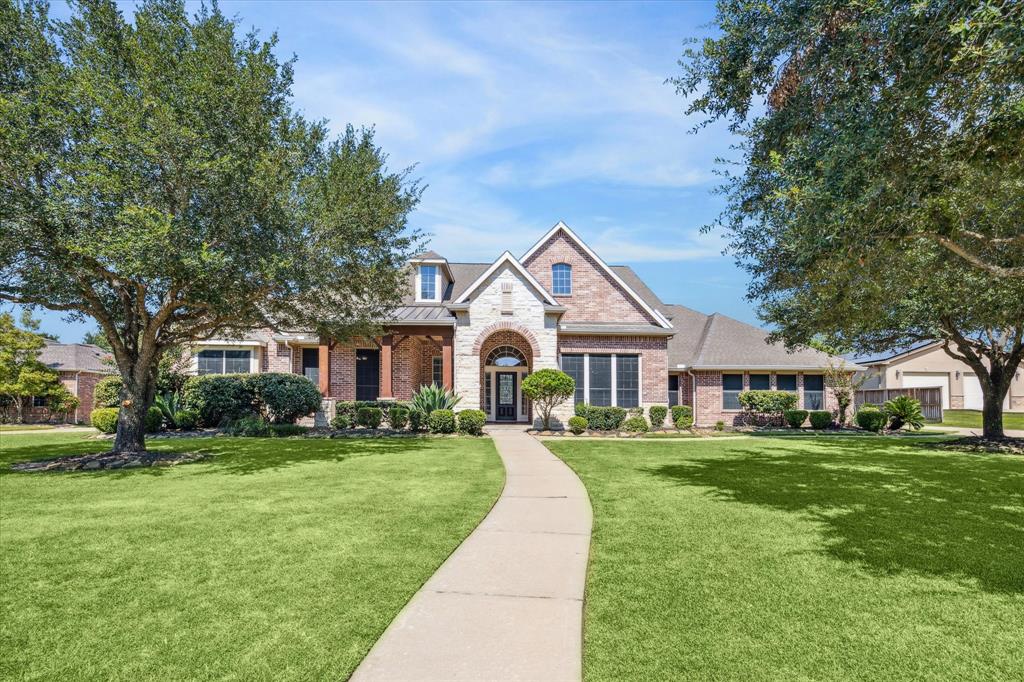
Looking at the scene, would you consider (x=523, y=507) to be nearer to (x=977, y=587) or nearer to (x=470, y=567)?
(x=470, y=567)

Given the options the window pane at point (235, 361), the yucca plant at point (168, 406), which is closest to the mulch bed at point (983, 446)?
the yucca plant at point (168, 406)

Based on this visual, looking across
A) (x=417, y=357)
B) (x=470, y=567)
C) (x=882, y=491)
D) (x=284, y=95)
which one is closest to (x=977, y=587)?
(x=470, y=567)

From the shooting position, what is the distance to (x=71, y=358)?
106 feet

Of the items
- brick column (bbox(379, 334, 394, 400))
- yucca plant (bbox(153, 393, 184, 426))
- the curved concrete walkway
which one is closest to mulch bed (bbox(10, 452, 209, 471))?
yucca plant (bbox(153, 393, 184, 426))

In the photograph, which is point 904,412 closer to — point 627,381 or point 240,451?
point 627,381

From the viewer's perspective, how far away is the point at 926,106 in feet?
23.4

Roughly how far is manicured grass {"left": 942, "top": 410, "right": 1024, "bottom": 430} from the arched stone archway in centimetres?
2256

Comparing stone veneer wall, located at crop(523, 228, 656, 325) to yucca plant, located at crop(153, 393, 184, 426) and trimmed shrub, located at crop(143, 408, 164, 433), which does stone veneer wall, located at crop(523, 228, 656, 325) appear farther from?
trimmed shrub, located at crop(143, 408, 164, 433)

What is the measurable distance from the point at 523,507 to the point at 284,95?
36.7 ft

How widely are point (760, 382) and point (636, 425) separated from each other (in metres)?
8.19

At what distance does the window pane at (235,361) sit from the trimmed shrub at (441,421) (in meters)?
10.5

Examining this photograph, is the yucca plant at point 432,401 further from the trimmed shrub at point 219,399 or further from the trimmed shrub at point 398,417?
the trimmed shrub at point 219,399

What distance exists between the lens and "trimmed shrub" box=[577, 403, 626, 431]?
22156 millimetres

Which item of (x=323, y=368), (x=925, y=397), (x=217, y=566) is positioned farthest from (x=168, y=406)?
(x=925, y=397)
